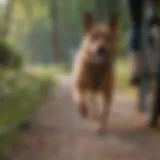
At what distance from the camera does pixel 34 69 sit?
91 centimetres

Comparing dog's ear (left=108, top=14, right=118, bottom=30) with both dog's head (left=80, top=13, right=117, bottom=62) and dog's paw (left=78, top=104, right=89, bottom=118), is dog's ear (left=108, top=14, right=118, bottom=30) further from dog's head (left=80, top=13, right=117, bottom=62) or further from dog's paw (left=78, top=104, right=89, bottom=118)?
dog's paw (left=78, top=104, right=89, bottom=118)

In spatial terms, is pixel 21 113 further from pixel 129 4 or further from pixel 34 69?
pixel 129 4

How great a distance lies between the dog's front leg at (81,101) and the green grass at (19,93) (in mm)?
51

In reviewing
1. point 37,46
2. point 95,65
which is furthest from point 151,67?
point 37,46

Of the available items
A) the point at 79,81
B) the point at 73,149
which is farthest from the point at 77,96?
the point at 73,149

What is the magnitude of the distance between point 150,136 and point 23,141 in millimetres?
250

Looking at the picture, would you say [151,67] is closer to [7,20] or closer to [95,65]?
[95,65]

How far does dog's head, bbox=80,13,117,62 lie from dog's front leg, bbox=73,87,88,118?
0.08 m

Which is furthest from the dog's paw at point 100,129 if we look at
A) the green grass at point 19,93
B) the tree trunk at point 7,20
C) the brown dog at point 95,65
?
the tree trunk at point 7,20

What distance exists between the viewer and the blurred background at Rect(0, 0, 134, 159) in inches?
33.5

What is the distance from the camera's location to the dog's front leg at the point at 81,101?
3.09ft

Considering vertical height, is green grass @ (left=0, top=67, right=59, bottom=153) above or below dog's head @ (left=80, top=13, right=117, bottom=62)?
below

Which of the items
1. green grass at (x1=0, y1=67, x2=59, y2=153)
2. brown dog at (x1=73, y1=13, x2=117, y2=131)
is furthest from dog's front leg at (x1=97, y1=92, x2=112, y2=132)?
green grass at (x1=0, y1=67, x2=59, y2=153)

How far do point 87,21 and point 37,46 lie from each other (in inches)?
4.0
